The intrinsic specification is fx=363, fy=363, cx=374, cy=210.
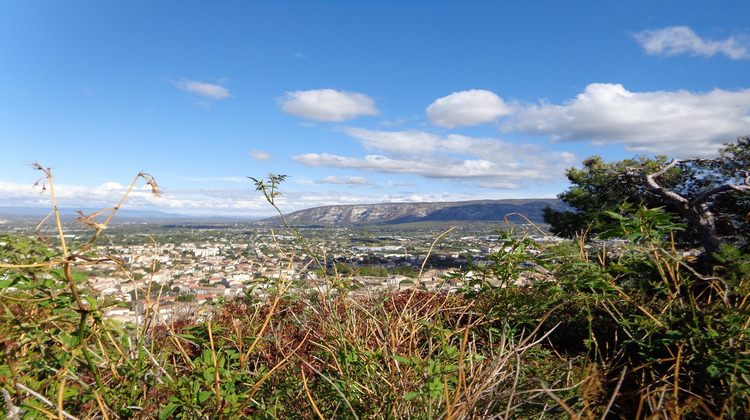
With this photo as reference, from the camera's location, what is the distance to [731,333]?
1.30m

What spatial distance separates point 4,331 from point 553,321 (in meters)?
2.90

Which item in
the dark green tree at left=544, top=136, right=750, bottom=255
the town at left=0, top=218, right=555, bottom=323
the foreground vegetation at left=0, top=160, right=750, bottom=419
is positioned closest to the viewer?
the foreground vegetation at left=0, top=160, right=750, bottom=419

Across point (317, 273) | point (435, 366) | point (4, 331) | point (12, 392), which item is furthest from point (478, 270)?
point (4, 331)

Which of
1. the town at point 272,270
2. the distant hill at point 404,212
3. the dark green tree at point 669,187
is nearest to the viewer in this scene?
the town at point 272,270

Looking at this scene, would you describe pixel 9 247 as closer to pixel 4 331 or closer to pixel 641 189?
pixel 4 331

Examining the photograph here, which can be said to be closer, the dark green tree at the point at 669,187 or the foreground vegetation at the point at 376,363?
the foreground vegetation at the point at 376,363

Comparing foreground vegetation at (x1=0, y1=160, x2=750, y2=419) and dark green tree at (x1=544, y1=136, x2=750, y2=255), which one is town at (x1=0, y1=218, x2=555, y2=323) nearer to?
foreground vegetation at (x1=0, y1=160, x2=750, y2=419)

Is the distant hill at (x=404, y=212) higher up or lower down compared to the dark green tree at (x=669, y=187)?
lower down

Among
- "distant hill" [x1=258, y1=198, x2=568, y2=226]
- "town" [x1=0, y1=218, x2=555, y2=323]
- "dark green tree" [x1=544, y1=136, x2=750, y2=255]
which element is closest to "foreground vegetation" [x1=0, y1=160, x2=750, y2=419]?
"town" [x1=0, y1=218, x2=555, y2=323]

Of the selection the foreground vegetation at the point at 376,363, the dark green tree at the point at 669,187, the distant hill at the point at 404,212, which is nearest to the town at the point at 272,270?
the foreground vegetation at the point at 376,363

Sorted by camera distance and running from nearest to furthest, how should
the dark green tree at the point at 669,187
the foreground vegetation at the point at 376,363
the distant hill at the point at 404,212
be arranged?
the foreground vegetation at the point at 376,363
the dark green tree at the point at 669,187
the distant hill at the point at 404,212

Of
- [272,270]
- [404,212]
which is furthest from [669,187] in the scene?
[404,212]

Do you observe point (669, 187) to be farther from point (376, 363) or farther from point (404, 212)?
point (404, 212)

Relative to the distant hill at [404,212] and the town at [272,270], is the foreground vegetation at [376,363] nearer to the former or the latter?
the town at [272,270]
